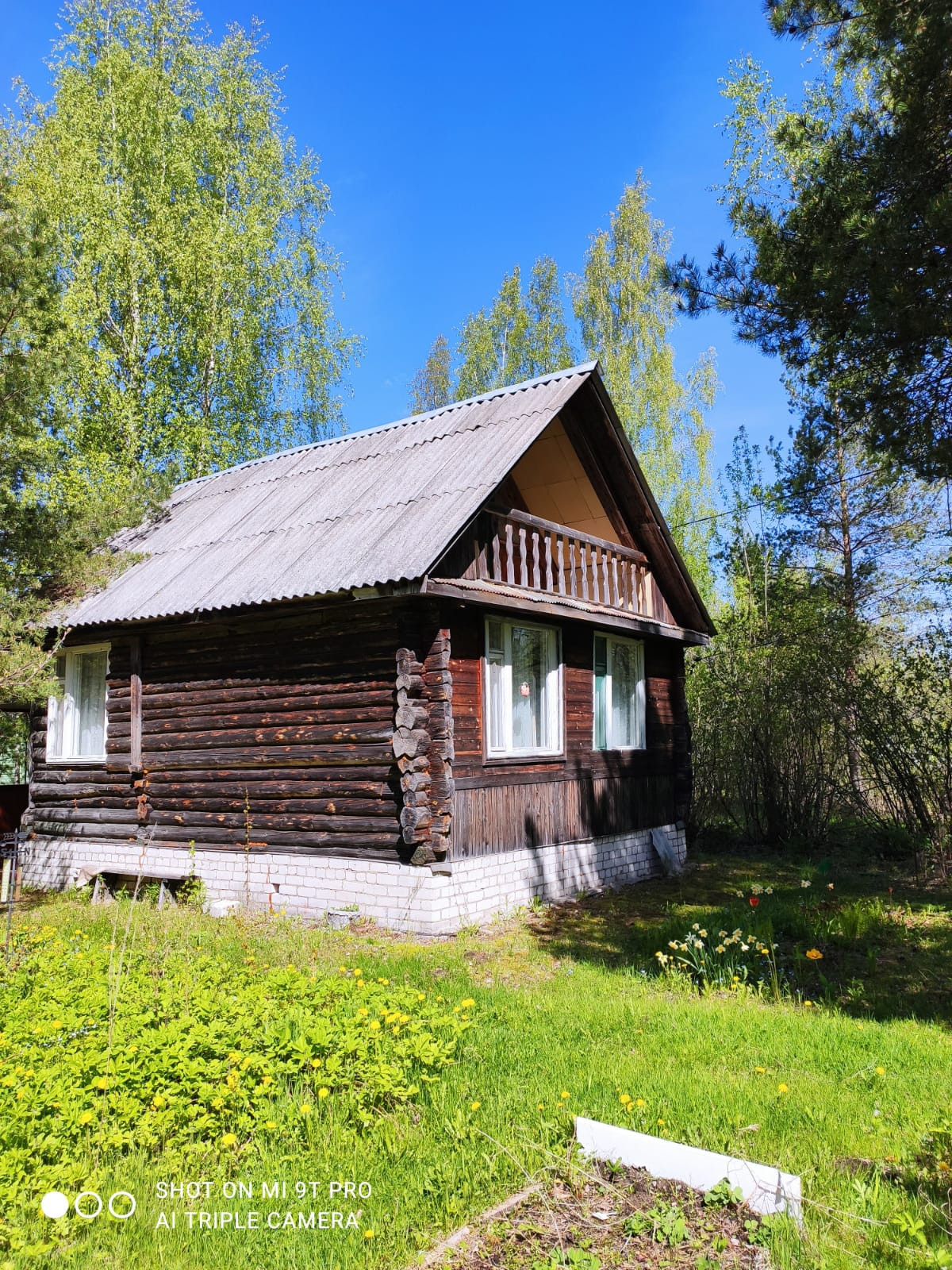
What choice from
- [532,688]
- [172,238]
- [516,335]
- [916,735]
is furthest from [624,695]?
[516,335]

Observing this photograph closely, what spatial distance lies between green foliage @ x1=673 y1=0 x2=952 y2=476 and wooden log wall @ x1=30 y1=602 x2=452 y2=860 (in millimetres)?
4366

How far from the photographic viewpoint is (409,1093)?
171 inches

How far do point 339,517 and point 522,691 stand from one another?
313 centimetres

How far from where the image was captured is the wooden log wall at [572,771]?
948 cm

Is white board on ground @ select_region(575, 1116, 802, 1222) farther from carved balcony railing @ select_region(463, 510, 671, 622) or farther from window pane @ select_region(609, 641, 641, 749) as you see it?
window pane @ select_region(609, 641, 641, 749)

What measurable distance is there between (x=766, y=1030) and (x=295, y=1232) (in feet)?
11.3

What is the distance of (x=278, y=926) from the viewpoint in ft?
30.2

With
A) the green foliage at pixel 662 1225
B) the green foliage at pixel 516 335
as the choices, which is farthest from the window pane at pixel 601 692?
the green foliage at pixel 516 335

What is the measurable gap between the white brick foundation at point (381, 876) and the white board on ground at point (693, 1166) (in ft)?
17.0

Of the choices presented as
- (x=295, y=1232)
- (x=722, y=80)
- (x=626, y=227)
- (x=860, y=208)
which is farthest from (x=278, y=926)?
(x=626, y=227)

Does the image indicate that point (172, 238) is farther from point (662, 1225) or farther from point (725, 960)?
point (662, 1225)

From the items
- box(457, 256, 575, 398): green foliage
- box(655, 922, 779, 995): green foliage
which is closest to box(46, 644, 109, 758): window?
box(655, 922, 779, 995): green foliage

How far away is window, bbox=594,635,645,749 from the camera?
12336mm

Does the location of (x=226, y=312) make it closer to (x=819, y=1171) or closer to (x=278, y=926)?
(x=278, y=926)
